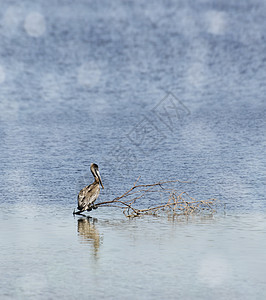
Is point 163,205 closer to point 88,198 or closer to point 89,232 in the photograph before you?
point 88,198

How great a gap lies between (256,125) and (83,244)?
20.1 meters

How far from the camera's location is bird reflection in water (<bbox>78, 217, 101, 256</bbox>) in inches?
435

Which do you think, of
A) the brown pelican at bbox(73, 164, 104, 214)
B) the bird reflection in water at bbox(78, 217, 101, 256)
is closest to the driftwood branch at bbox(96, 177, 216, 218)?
the brown pelican at bbox(73, 164, 104, 214)

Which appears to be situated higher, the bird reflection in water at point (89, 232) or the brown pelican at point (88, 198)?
the brown pelican at point (88, 198)

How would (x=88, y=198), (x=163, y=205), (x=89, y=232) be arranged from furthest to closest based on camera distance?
(x=88, y=198), (x=163, y=205), (x=89, y=232)

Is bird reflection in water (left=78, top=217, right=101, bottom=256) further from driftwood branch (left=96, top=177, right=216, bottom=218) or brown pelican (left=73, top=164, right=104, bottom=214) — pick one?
driftwood branch (left=96, top=177, right=216, bottom=218)

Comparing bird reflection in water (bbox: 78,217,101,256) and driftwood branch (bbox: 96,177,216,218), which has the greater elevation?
driftwood branch (bbox: 96,177,216,218)

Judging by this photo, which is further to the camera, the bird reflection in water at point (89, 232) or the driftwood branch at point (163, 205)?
the driftwood branch at point (163, 205)

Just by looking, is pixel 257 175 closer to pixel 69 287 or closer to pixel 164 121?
pixel 69 287

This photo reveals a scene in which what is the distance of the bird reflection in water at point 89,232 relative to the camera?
11039 mm

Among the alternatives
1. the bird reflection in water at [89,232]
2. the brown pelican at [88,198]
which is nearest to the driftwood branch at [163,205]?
the brown pelican at [88,198]

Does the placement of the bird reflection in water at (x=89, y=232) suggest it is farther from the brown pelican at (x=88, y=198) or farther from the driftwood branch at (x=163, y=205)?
the driftwood branch at (x=163, y=205)

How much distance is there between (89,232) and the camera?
40.2ft

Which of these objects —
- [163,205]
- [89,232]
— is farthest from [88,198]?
[89,232]
